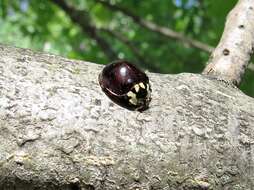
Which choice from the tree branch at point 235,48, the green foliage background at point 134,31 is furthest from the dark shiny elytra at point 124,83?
the green foliage background at point 134,31

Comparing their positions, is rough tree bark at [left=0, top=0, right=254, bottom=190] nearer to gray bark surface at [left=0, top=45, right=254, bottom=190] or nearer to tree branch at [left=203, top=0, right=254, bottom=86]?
gray bark surface at [left=0, top=45, right=254, bottom=190]

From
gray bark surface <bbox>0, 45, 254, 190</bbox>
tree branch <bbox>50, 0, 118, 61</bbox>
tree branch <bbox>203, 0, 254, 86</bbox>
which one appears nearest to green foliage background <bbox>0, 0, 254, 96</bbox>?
tree branch <bbox>50, 0, 118, 61</bbox>

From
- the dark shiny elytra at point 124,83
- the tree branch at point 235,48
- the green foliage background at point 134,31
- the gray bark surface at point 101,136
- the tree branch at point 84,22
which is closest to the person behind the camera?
the gray bark surface at point 101,136

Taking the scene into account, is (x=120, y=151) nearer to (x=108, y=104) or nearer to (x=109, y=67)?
(x=108, y=104)

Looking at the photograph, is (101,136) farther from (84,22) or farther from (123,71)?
(84,22)

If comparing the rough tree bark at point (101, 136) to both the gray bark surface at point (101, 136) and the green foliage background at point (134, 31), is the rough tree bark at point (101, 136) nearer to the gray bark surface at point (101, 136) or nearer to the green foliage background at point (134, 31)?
the gray bark surface at point (101, 136)

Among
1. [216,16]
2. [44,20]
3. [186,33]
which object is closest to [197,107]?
[216,16]
